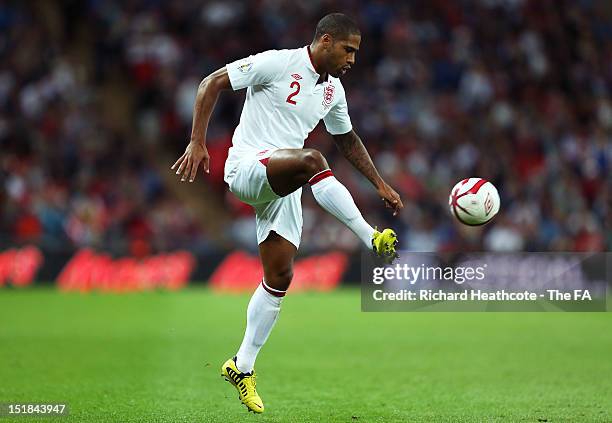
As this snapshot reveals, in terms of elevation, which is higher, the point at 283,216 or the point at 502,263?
the point at 502,263

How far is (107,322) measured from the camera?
1294cm

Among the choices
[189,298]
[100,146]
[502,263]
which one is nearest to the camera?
[502,263]

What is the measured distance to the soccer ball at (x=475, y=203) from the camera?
6.52m

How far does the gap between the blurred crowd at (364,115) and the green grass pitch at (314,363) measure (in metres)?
3.35

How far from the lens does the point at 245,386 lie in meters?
6.65

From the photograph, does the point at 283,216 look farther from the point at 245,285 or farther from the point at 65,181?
the point at 65,181

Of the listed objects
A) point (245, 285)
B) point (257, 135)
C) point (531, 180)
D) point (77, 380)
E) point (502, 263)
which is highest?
point (531, 180)

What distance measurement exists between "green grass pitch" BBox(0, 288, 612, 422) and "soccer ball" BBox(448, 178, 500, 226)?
4.33 feet

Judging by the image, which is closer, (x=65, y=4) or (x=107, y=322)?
(x=107, y=322)

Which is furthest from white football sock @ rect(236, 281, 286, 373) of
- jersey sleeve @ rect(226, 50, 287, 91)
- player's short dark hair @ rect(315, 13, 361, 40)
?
player's short dark hair @ rect(315, 13, 361, 40)

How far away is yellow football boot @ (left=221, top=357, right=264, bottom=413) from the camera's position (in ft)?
21.4

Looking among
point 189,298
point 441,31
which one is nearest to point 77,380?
point 189,298

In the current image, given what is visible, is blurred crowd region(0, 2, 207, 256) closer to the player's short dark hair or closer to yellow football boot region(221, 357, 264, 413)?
yellow football boot region(221, 357, 264, 413)

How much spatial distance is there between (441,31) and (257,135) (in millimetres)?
15060
